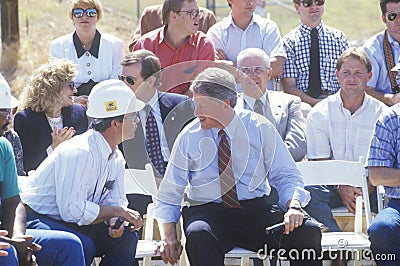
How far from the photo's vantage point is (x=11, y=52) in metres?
12.8

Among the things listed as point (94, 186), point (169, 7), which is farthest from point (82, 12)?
point (94, 186)

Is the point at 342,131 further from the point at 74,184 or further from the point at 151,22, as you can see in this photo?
the point at 74,184

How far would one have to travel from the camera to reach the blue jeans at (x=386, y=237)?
503cm

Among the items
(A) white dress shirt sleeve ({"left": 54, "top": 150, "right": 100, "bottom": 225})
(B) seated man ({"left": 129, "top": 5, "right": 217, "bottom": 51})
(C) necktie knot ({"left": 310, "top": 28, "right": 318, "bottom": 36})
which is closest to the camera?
(A) white dress shirt sleeve ({"left": 54, "top": 150, "right": 100, "bottom": 225})

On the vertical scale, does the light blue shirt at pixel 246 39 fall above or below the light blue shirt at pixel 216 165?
above

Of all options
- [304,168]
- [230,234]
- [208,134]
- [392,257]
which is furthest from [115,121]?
[392,257]

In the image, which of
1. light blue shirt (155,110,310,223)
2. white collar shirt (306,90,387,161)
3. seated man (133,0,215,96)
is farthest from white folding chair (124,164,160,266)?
white collar shirt (306,90,387,161)

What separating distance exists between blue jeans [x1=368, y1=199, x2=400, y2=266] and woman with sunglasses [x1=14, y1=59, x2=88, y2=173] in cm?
225

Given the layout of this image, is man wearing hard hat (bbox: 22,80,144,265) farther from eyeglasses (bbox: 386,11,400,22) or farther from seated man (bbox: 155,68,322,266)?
eyeglasses (bbox: 386,11,400,22)

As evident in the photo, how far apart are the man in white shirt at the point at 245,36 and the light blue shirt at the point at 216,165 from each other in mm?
1917

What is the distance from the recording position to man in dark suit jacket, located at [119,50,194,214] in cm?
568

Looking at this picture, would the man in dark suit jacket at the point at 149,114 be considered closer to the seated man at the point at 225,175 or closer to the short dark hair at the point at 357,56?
the seated man at the point at 225,175

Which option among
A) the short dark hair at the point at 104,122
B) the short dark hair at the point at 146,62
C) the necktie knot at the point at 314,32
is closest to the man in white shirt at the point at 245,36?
the necktie knot at the point at 314,32

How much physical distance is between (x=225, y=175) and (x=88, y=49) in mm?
2326
